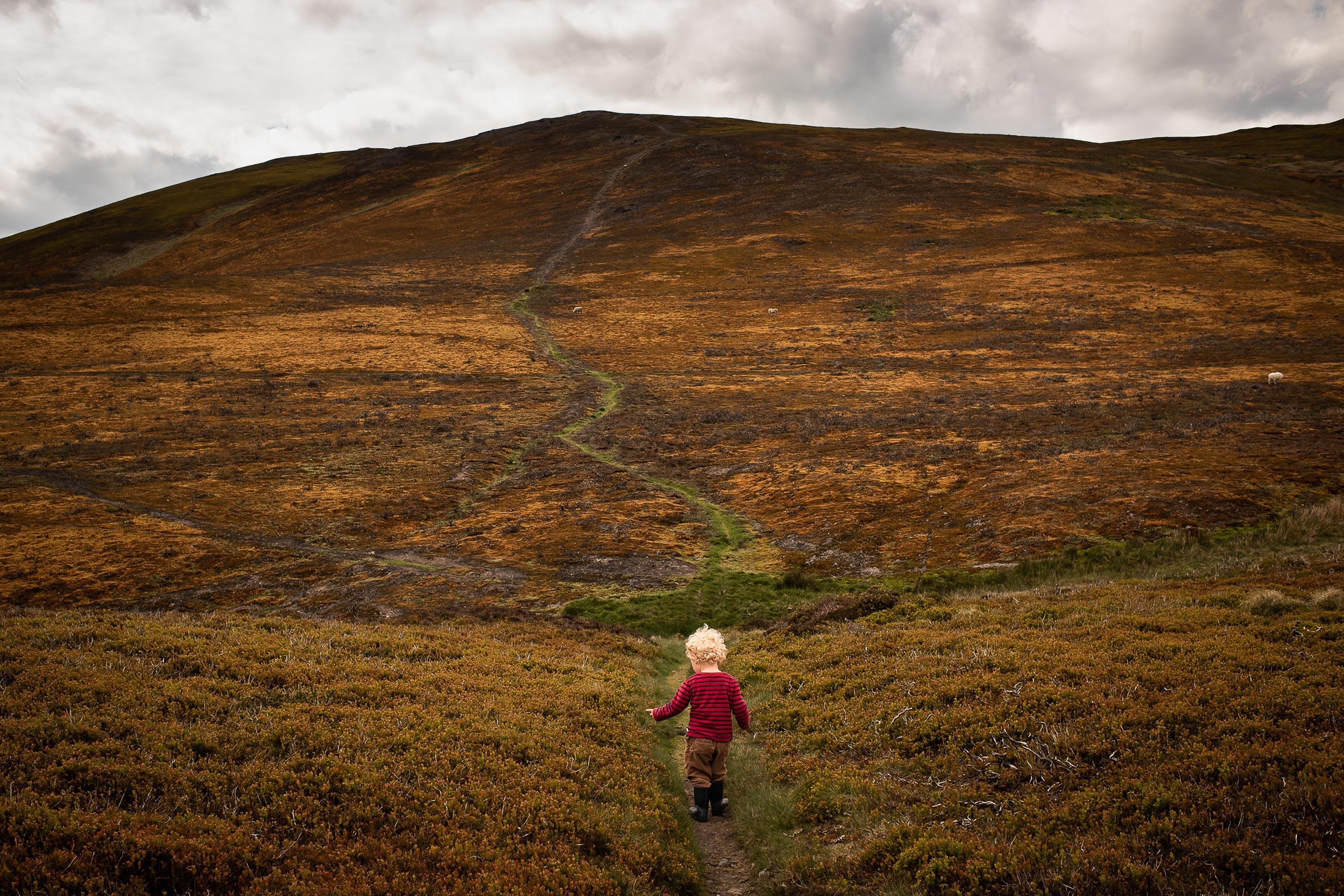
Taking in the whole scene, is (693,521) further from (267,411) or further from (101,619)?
(267,411)

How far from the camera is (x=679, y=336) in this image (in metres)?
77.9

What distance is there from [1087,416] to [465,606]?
38239 mm

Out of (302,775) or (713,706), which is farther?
(713,706)

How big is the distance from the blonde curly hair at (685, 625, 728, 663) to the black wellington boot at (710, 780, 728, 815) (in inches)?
79.9

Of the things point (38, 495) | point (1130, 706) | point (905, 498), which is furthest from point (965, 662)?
point (38, 495)

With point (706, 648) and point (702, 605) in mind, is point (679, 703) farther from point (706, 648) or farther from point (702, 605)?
point (702, 605)

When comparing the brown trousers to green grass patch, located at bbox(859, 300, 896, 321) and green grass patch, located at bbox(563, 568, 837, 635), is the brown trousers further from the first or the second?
green grass patch, located at bbox(859, 300, 896, 321)

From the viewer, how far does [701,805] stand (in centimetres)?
1127

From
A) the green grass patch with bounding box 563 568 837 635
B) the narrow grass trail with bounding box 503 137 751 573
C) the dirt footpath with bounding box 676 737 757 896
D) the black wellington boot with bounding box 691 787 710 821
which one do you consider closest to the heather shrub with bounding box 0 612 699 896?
the black wellington boot with bounding box 691 787 710 821

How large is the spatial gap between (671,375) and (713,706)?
5566cm

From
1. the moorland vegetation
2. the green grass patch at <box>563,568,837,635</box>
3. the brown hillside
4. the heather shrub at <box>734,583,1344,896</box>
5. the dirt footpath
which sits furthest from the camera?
the brown hillside

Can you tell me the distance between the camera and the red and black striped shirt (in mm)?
10953

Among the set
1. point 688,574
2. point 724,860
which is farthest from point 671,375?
point 724,860

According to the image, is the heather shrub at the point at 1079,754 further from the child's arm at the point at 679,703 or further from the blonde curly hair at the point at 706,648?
the blonde curly hair at the point at 706,648
